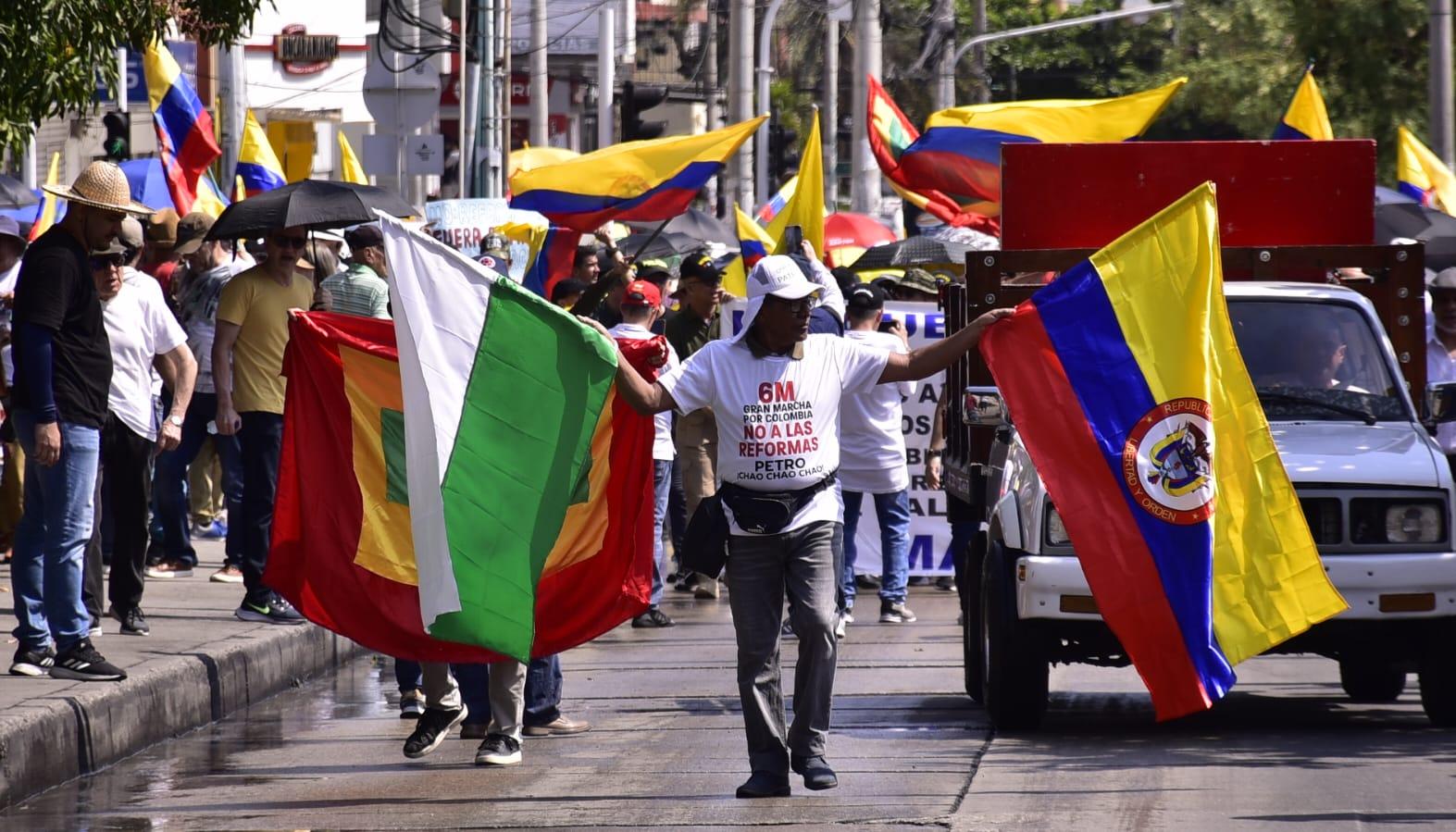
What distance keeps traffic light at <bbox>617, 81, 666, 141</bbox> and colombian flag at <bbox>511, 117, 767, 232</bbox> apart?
464 inches

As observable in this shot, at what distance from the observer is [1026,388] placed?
27.0ft

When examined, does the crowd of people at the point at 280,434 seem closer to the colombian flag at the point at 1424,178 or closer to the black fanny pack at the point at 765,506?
the black fanny pack at the point at 765,506

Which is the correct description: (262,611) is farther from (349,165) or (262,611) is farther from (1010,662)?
(349,165)

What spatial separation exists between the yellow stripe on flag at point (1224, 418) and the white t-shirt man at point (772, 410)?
3.59 ft

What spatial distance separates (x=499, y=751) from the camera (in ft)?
28.5

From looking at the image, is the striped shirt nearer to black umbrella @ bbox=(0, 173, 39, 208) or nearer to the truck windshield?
the truck windshield

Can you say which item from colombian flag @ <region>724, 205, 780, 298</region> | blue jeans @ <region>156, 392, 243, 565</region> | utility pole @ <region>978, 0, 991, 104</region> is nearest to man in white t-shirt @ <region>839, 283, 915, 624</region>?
blue jeans @ <region>156, 392, 243, 565</region>

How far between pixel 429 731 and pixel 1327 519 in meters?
3.57

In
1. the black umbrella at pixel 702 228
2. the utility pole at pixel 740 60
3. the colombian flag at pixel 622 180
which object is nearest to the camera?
the colombian flag at pixel 622 180

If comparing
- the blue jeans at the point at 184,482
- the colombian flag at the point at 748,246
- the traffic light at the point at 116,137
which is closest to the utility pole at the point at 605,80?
the traffic light at the point at 116,137

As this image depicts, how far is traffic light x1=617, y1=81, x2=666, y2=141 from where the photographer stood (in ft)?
99.3

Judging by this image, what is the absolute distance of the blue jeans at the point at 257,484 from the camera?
11.6 metres

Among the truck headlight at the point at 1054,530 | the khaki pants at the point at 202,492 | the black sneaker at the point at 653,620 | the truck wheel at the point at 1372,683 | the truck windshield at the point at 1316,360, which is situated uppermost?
the truck windshield at the point at 1316,360

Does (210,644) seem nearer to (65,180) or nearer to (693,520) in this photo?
(693,520)
